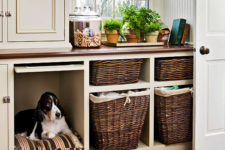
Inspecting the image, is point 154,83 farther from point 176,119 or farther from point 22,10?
point 22,10

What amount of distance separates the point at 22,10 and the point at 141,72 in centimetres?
107

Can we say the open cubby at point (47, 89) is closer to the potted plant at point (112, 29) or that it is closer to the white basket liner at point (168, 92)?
the potted plant at point (112, 29)

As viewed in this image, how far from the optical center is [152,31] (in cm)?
293

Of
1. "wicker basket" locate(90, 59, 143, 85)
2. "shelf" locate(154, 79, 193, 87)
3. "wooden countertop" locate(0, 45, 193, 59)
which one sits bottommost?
"shelf" locate(154, 79, 193, 87)

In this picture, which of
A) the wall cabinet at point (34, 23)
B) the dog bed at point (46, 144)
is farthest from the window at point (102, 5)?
the dog bed at point (46, 144)

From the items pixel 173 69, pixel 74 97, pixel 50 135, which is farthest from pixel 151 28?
pixel 50 135

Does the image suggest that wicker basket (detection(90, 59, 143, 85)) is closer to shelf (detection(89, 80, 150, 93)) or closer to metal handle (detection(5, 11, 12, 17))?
shelf (detection(89, 80, 150, 93))

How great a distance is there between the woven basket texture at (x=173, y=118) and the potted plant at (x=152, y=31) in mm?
580

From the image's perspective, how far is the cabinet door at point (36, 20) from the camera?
2.36m

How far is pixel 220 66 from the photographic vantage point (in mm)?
2729

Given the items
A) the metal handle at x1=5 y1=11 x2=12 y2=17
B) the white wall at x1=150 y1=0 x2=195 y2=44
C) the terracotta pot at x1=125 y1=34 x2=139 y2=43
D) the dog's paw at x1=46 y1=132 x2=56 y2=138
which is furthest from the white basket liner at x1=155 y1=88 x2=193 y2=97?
the metal handle at x1=5 y1=11 x2=12 y2=17

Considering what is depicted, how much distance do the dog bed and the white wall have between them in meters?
1.49

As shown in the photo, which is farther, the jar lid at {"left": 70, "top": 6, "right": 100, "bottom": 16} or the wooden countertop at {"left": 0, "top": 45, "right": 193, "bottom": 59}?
the jar lid at {"left": 70, "top": 6, "right": 100, "bottom": 16}

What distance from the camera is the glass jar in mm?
2662
